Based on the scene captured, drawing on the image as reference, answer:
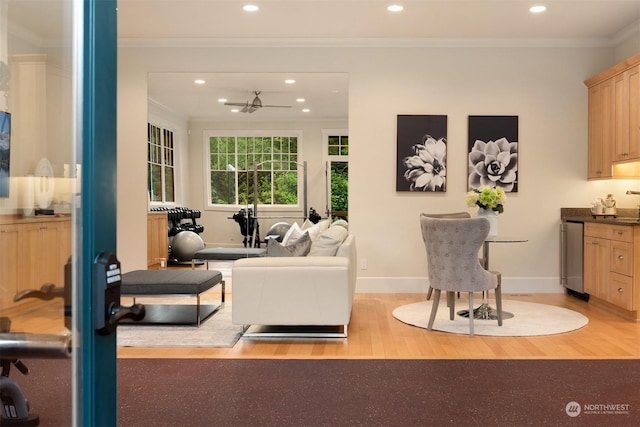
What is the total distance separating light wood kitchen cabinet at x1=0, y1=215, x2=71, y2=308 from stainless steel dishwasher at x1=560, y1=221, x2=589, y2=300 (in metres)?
5.94

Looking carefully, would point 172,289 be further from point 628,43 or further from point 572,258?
point 628,43

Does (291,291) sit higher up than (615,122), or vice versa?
(615,122)

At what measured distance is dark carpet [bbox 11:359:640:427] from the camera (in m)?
2.80

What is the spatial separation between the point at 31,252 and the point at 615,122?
6.05 meters

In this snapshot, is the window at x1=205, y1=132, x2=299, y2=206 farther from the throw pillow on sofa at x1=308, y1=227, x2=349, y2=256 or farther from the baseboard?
the throw pillow on sofa at x1=308, y1=227, x2=349, y2=256

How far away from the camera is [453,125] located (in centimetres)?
653

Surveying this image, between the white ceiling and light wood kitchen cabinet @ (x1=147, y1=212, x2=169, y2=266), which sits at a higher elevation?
the white ceiling

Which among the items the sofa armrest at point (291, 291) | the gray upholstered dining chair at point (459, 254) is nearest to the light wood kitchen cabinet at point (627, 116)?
the gray upholstered dining chair at point (459, 254)

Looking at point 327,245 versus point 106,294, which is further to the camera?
point 327,245

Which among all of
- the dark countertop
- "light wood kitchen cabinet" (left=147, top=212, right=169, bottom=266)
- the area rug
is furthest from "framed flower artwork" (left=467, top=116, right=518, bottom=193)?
"light wood kitchen cabinet" (left=147, top=212, right=169, bottom=266)

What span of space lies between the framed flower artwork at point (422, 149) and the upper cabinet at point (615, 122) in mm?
1580

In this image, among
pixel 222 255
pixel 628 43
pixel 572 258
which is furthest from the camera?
pixel 222 255

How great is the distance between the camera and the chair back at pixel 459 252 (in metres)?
4.36

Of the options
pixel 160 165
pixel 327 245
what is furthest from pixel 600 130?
pixel 160 165
